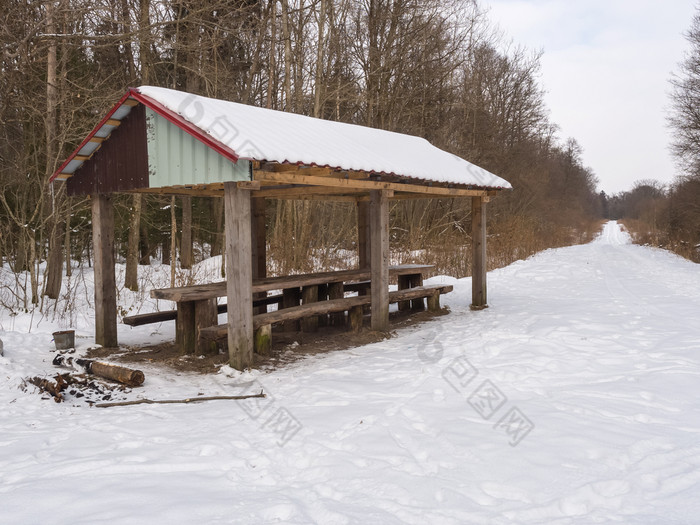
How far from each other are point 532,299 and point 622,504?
8422mm

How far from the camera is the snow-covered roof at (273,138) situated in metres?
5.34

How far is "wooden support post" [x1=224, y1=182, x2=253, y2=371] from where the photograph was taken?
5484 millimetres

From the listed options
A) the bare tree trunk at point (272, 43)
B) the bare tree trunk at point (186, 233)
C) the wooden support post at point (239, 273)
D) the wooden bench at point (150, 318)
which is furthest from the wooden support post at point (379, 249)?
the bare tree trunk at point (186, 233)

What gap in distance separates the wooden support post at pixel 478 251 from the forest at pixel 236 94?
→ 5358 mm

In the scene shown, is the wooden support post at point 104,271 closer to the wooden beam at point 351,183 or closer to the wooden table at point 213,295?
the wooden table at point 213,295

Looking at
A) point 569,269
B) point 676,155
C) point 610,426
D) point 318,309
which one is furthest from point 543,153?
point 610,426

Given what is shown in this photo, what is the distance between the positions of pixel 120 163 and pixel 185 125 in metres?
1.51

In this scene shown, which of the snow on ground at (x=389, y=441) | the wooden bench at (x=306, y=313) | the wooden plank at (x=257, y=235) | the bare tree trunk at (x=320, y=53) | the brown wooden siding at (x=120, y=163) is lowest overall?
the snow on ground at (x=389, y=441)

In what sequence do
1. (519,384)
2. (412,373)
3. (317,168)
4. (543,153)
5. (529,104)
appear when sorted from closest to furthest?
(519,384), (412,373), (317,168), (529,104), (543,153)

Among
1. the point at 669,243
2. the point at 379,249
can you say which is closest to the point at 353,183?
the point at 379,249

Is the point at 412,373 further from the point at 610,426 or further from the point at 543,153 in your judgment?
the point at 543,153

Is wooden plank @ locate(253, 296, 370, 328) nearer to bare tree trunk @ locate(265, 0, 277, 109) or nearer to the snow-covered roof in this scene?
the snow-covered roof

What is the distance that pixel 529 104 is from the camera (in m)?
29.1

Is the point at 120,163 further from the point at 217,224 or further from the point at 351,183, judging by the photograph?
the point at 217,224
